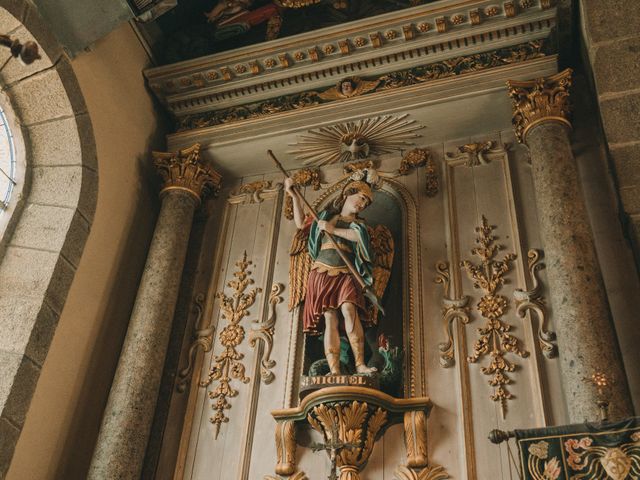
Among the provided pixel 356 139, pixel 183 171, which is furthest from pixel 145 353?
pixel 356 139

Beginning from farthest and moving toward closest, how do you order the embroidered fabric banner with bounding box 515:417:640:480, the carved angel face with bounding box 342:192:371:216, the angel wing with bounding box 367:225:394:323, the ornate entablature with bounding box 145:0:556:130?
1. the ornate entablature with bounding box 145:0:556:130
2. the carved angel face with bounding box 342:192:371:216
3. the angel wing with bounding box 367:225:394:323
4. the embroidered fabric banner with bounding box 515:417:640:480

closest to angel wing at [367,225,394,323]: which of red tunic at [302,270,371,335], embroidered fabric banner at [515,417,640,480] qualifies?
red tunic at [302,270,371,335]

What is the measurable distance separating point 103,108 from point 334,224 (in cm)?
185

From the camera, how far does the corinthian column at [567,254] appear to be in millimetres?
3688

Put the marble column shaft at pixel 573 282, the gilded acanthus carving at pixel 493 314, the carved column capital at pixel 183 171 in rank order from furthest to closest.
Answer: the carved column capital at pixel 183 171
the gilded acanthus carving at pixel 493 314
the marble column shaft at pixel 573 282

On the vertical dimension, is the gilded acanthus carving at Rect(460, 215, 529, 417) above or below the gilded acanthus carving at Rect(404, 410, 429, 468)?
above

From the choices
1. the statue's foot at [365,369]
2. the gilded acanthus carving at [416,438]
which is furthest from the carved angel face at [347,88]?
the gilded acanthus carving at [416,438]

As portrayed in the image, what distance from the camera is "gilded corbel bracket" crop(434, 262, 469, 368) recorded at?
175 inches

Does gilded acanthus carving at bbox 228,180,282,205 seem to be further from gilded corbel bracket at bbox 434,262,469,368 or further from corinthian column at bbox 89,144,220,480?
gilded corbel bracket at bbox 434,262,469,368

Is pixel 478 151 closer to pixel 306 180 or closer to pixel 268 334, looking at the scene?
pixel 306 180

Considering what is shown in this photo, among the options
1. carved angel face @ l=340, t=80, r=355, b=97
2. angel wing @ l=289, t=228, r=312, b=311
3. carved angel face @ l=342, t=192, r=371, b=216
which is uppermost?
carved angel face @ l=340, t=80, r=355, b=97

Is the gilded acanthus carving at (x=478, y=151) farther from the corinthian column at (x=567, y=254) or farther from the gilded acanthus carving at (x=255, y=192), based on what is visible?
the gilded acanthus carving at (x=255, y=192)

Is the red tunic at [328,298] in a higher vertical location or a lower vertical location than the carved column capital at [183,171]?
lower

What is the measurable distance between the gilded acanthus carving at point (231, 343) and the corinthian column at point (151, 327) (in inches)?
13.8
